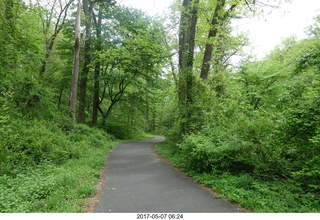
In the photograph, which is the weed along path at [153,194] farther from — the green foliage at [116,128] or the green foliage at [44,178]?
the green foliage at [116,128]

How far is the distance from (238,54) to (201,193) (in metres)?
16.1

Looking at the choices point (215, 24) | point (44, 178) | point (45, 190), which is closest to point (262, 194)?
point (45, 190)

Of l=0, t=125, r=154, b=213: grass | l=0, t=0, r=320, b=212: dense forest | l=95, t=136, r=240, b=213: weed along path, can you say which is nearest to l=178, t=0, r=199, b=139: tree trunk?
l=0, t=0, r=320, b=212: dense forest

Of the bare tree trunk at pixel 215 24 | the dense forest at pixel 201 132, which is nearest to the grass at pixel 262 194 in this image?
the dense forest at pixel 201 132

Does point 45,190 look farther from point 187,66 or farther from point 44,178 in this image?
point 187,66

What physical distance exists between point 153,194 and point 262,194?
8.75ft

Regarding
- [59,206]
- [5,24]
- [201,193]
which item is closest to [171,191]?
[201,193]

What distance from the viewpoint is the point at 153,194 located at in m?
5.22

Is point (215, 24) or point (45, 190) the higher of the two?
point (215, 24)

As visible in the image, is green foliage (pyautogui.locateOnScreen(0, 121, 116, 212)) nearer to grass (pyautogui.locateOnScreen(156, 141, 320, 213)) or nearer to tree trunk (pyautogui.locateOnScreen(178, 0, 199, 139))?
grass (pyautogui.locateOnScreen(156, 141, 320, 213))

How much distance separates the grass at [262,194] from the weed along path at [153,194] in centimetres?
31

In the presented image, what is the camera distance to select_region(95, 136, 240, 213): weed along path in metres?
4.40

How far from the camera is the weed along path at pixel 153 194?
4.40 m

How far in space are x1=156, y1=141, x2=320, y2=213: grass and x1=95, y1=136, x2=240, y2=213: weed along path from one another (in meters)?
0.31
